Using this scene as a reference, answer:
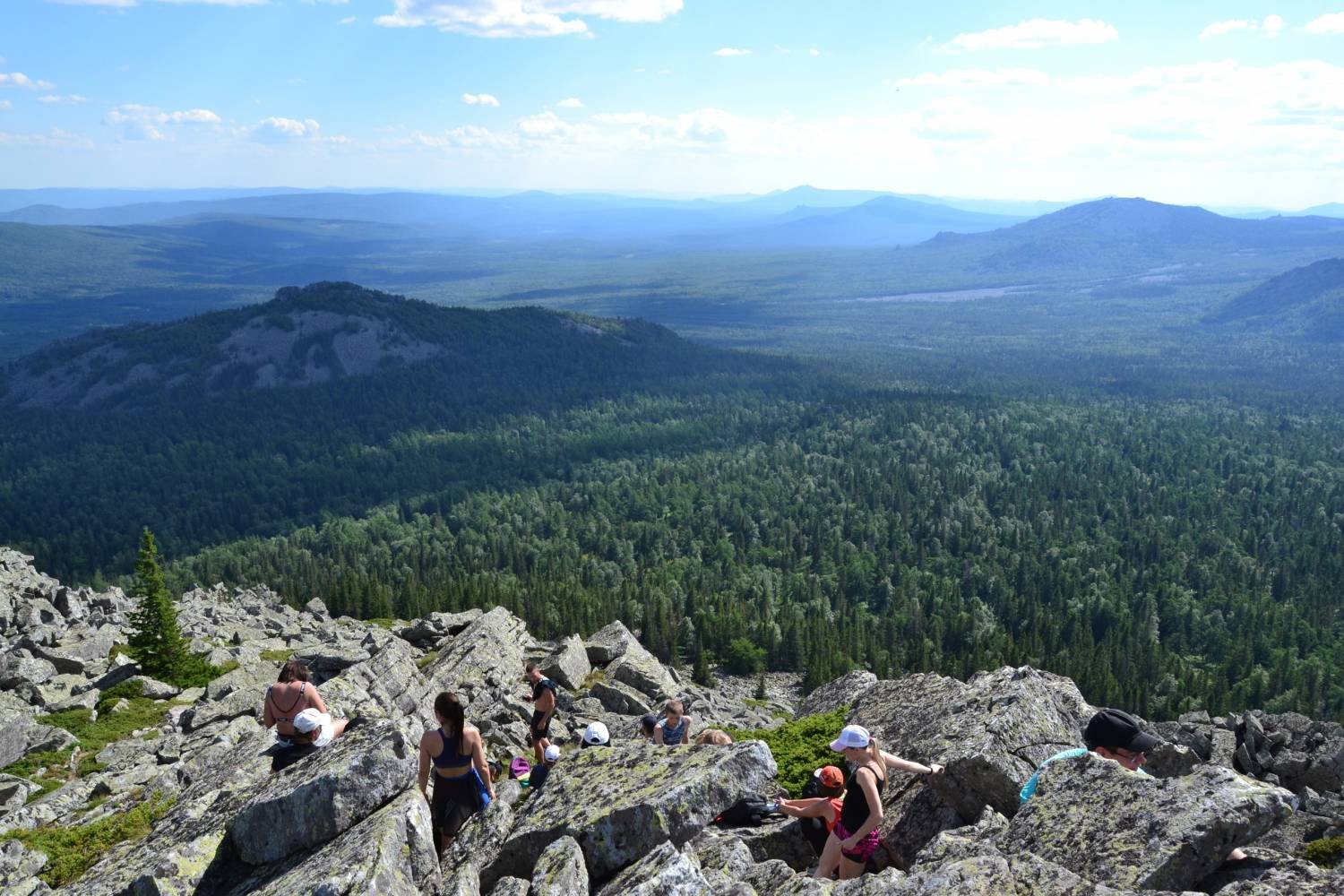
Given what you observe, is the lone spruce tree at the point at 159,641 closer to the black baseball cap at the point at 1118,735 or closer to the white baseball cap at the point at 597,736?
the white baseball cap at the point at 597,736

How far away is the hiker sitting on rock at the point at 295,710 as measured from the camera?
19969mm

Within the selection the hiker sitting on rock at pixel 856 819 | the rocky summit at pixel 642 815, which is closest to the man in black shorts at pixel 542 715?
the rocky summit at pixel 642 815

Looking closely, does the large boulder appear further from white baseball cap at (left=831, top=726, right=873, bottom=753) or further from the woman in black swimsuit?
the woman in black swimsuit

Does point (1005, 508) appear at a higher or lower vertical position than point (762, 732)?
lower

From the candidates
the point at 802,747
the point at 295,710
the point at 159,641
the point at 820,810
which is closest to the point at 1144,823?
the point at 820,810

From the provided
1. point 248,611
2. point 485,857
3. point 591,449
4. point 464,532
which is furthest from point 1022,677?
point 591,449

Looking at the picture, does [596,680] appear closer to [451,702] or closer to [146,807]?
[146,807]

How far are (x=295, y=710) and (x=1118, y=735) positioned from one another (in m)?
18.2

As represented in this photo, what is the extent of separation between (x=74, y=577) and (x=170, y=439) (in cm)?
8753

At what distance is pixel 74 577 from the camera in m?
115

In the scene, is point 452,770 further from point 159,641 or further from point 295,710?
point 159,641

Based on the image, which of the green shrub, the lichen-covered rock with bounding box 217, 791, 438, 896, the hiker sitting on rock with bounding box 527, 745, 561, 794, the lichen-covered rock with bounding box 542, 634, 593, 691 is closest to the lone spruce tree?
the lichen-covered rock with bounding box 542, 634, 593, 691

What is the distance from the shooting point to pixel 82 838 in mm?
21609

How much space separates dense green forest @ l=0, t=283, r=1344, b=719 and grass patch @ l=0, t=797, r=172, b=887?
192 ft
